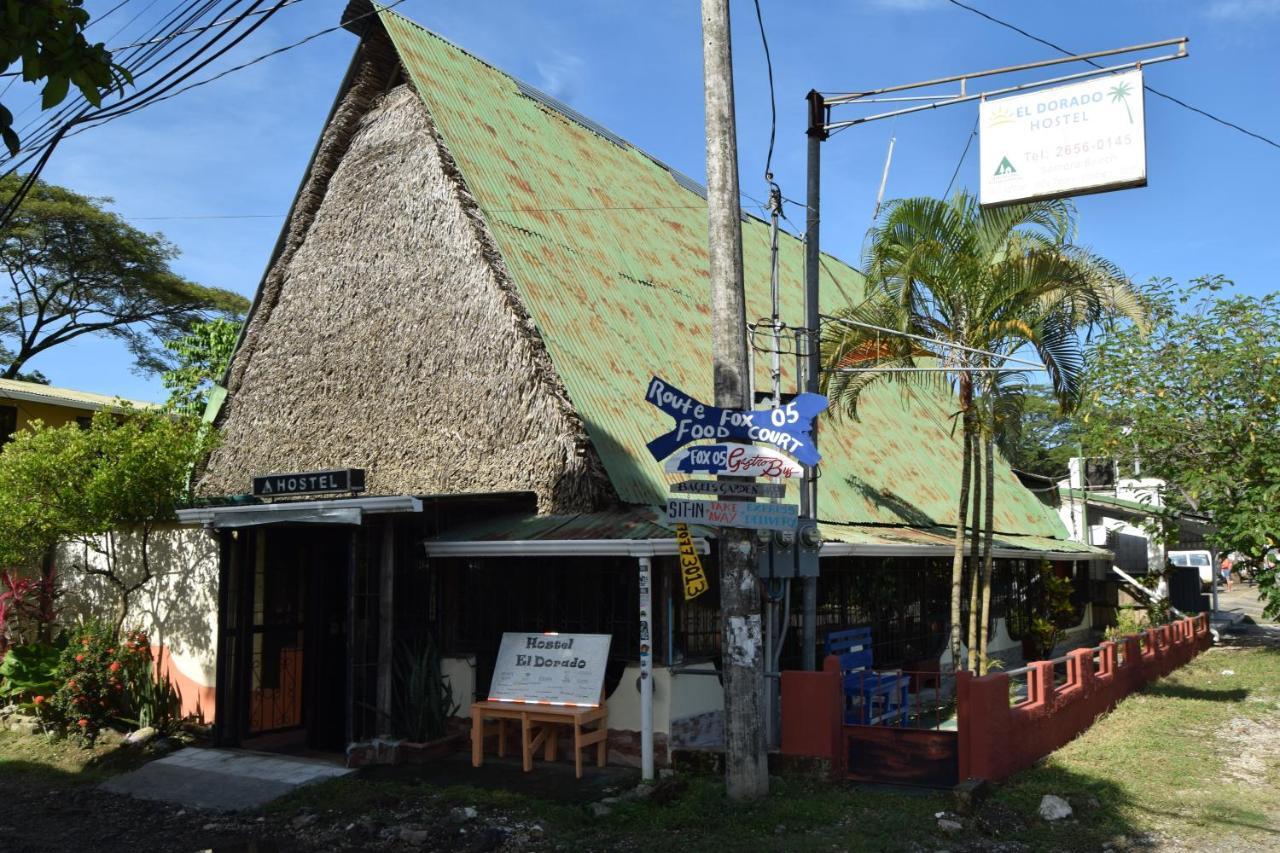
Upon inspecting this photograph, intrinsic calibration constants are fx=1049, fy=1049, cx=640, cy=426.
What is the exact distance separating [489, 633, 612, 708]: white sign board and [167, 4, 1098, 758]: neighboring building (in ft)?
1.02

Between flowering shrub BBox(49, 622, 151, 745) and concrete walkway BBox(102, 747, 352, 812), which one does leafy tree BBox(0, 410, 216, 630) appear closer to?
flowering shrub BBox(49, 622, 151, 745)

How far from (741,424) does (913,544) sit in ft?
19.6

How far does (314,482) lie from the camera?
36.8 feet

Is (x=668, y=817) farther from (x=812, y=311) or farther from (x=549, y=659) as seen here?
(x=812, y=311)

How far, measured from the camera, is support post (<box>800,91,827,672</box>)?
401 inches

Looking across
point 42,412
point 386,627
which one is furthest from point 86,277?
point 386,627

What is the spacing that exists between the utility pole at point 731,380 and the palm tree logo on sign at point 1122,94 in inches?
131

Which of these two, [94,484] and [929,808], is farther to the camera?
[94,484]

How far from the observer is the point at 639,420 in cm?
1216

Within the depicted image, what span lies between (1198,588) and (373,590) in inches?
982

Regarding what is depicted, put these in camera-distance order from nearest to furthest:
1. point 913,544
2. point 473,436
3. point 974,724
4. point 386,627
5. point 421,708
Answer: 1. point 974,724
2. point 386,627
3. point 421,708
4. point 473,436
5. point 913,544

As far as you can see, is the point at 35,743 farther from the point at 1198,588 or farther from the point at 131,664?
the point at 1198,588

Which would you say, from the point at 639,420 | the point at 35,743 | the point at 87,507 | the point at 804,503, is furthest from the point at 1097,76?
the point at 35,743

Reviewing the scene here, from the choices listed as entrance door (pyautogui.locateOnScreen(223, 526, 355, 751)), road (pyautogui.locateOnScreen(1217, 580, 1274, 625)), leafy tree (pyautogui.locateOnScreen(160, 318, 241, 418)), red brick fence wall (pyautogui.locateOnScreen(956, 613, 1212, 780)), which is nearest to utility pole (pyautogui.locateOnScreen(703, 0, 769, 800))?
red brick fence wall (pyautogui.locateOnScreen(956, 613, 1212, 780))
